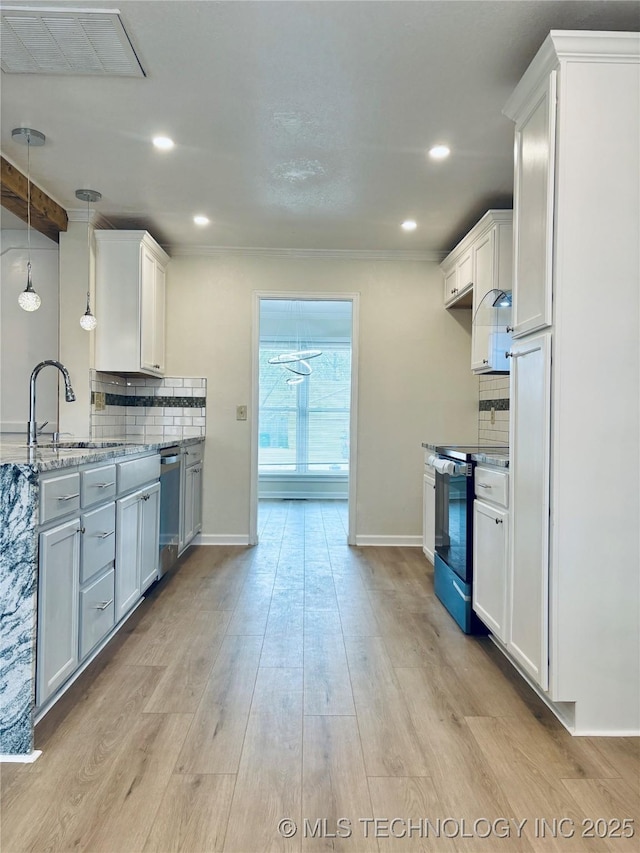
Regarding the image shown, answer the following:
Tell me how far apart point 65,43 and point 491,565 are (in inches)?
106

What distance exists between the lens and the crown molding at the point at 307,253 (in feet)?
14.7

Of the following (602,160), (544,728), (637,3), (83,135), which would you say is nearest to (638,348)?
(602,160)

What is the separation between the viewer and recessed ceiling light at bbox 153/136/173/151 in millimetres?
2734

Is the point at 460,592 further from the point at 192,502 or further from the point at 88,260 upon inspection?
the point at 88,260

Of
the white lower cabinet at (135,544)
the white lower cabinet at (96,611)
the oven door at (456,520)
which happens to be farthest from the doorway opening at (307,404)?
the white lower cabinet at (96,611)

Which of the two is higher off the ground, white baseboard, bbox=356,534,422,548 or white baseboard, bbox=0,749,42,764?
white baseboard, bbox=356,534,422,548

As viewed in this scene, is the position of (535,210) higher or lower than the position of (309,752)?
higher

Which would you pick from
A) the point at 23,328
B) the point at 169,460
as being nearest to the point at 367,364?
the point at 169,460

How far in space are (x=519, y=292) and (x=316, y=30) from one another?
121 centimetres

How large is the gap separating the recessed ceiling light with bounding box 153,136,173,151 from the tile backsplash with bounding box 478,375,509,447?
8.49ft

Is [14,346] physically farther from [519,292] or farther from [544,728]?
[544,728]

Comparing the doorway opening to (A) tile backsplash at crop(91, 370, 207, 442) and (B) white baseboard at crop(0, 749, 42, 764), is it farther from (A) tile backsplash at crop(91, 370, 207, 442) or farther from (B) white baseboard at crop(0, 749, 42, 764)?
(B) white baseboard at crop(0, 749, 42, 764)

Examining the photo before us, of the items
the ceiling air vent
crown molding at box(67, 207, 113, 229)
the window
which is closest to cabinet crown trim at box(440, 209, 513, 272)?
the ceiling air vent

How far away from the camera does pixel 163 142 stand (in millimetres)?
2771
